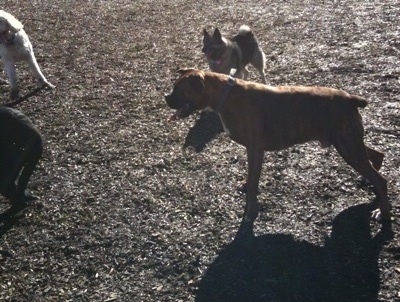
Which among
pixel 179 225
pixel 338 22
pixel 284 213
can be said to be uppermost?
pixel 338 22

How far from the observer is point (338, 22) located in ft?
31.6

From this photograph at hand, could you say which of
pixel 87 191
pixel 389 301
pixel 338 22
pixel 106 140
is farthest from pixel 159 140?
pixel 338 22

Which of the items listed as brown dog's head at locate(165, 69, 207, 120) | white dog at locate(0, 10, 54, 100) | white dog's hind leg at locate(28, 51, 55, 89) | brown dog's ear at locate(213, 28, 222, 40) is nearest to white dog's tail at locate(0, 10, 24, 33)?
white dog at locate(0, 10, 54, 100)

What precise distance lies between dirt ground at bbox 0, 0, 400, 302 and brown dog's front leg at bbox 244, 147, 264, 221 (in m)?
0.11

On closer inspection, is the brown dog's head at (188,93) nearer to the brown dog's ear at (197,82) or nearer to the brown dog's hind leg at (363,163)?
the brown dog's ear at (197,82)

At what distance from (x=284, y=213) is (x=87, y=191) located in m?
1.97

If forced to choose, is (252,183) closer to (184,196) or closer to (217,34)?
(184,196)

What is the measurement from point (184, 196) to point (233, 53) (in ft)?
9.29

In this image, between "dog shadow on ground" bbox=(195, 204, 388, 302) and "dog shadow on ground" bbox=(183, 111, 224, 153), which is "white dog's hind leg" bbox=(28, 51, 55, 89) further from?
"dog shadow on ground" bbox=(195, 204, 388, 302)

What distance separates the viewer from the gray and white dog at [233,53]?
698 centimetres

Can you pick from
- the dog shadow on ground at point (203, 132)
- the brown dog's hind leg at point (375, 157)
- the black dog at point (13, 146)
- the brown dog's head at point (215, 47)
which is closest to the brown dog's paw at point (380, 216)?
the brown dog's hind leg at point (375, 157)

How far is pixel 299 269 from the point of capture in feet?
12.9

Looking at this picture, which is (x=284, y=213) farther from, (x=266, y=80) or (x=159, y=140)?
(x=266, y=80)

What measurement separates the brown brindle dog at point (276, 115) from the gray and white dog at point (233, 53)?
2485 mm
